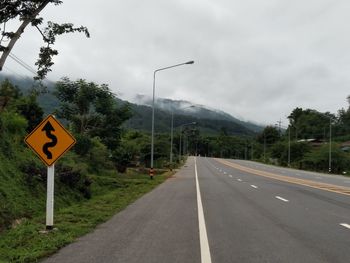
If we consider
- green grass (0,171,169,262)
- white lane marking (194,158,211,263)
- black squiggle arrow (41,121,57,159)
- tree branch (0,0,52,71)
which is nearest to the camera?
white lane marking (194,158,211,263)

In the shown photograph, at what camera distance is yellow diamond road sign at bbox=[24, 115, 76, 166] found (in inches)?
464

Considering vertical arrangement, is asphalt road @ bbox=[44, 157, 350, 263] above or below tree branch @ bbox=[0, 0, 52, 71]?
below

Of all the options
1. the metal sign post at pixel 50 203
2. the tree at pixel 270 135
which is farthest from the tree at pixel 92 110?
the tree at pixel 270 135

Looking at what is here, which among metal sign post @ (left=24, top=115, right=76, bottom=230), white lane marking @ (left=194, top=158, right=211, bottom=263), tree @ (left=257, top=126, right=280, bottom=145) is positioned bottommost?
white lane marking @ (left=194, top=158, right=211, bottom=263)

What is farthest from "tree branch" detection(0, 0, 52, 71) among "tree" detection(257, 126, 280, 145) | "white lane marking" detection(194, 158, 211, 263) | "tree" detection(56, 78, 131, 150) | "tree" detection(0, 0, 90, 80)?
"tree" detection(257, 126, 280, 145)

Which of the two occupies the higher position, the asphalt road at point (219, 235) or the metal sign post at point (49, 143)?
the metal sign post at point (49, 143)

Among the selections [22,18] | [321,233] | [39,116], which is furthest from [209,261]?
[39,116]

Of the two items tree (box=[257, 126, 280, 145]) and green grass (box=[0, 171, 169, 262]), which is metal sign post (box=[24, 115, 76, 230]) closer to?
green grass (box=[0, 171, 169, 262])

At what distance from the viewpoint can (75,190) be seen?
2622 centimetres

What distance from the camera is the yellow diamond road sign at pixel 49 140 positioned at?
1177cm

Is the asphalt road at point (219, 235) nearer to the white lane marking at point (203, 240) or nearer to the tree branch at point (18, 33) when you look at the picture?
the white lane marking at point (203, 240)

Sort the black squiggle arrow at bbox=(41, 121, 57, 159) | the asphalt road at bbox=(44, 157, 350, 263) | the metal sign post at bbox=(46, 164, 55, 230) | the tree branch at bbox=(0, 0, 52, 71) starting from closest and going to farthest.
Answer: the asphalt road at bbox=(44, 157, 350, 263) → the metal sign post at bbox=(46, 164, 55, 230) → the black squiggle arrow at bbox=(41, 121, 57, 159) → the tree branch at bbox=(0, 0, 52, 71)

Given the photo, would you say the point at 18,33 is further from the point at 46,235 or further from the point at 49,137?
the point at 46,235

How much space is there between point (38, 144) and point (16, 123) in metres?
16.1
